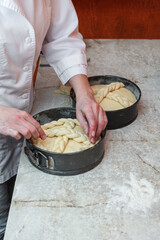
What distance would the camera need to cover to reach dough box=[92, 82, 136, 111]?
1656 millimetres

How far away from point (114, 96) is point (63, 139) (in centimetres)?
47

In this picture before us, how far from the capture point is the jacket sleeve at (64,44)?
1589 mm

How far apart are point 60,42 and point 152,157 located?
77 centimetres

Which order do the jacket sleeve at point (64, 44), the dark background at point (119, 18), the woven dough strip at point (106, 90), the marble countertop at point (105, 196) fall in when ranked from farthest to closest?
the dark background at point (119, 18) → the woven dough strip at point (106, 90) → the jacket sleeve at point (64, 44) → the marble countertop at point (105, 196)

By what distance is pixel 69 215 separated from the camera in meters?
1.13

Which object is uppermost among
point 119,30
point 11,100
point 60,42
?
point 60,42

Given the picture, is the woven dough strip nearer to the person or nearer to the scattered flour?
the person

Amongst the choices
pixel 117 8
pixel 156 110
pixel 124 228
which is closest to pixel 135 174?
pixel 124 228

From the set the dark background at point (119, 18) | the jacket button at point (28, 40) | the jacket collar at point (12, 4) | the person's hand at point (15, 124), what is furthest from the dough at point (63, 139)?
the dark background at point (119, 18)

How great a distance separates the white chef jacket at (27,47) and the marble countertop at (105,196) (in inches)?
10.9

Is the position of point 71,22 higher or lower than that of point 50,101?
higher

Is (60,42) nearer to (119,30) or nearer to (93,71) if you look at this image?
(93,71)

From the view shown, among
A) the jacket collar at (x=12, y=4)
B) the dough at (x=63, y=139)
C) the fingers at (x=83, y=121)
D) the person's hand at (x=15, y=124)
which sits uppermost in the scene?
the jacket collar at (x=12, y=4)

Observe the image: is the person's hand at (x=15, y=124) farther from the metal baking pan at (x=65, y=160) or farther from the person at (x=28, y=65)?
the metal baking pan at (x=65, y=160)
